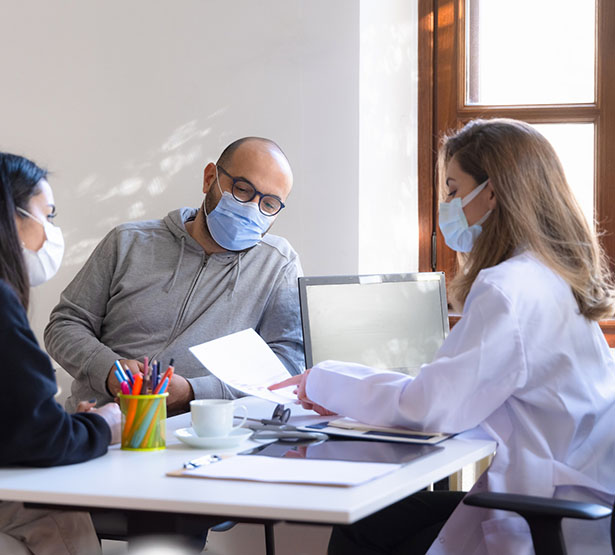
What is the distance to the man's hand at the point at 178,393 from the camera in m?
2.05

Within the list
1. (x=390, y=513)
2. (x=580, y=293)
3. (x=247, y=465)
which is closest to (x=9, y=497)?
(x=247, y=465)

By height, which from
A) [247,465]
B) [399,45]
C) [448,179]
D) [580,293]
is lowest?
[247,465]

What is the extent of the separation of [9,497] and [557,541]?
0.80m

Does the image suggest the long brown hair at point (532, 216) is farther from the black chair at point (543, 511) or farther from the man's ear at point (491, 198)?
the black chair at point (543, 511)

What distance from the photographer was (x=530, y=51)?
309cm

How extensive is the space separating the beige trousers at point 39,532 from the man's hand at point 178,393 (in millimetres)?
602

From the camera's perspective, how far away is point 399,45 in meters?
3.08

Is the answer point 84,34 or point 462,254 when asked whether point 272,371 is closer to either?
point 462,254

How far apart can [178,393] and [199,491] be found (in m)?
0.92

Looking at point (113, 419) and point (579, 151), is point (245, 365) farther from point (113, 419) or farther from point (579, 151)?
point (579, 151)

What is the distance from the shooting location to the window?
3059 millimetres

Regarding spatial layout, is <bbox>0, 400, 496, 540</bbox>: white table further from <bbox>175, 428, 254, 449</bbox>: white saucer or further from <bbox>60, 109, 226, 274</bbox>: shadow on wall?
<bbox>60, 109, 226, 274</bbox>: shadow on wall

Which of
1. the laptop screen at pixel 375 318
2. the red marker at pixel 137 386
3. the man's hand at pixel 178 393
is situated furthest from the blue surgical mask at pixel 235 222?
the red marker at pixel 137 386

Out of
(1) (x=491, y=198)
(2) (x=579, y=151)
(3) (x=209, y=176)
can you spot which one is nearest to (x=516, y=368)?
(1) (x=491, y=198)
